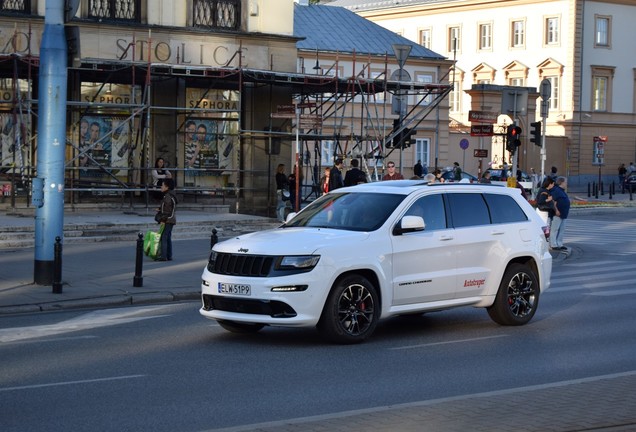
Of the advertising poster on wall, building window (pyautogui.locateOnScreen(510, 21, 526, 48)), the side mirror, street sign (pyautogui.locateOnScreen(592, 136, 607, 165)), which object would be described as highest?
building window (pyautogui.locateOnScreen(510, 21, 526, 48))

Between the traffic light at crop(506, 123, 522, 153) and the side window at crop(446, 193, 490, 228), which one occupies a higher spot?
the traffic light at crop(506, 123, 522, 153)

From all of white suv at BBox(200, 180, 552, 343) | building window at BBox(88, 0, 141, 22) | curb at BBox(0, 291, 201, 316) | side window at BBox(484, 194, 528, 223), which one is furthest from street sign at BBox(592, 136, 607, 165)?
white suv at BBox(200, 180, 552, 343)

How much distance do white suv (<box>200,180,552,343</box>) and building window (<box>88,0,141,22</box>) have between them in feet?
64.9

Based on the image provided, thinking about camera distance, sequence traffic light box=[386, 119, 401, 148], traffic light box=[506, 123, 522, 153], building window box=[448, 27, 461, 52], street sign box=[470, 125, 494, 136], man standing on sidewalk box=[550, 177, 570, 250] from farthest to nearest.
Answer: building window box=[448, 27, 461, 52] → street sign box=[470, 125, 494, 136] → traffic light box=[386, 119, 401, 148] → traffic light box=[506, 123, 522, 153] → man standing on sidewalk box=[550, 177, 570, 250]

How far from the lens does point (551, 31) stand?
79.0 m

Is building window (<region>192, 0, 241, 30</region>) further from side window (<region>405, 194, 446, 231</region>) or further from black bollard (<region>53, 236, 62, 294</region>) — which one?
side window (<region>405, 194, 446, 231</region>)

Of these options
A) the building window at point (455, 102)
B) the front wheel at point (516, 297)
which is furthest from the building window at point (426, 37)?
the front wheel at point (516, 297)

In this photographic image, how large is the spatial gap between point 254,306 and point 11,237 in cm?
1441

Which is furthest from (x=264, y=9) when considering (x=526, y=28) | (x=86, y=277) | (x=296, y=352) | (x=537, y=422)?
(x=526, y=28)

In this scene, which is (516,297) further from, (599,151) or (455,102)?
(455,102)

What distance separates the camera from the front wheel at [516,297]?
1428cm

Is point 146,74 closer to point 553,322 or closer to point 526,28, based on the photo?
point 553,322

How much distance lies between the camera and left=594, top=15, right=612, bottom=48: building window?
7875 cm

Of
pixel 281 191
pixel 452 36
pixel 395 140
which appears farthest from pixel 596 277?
pixel 452 36
